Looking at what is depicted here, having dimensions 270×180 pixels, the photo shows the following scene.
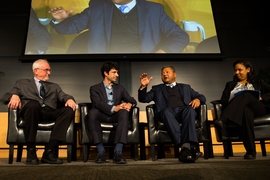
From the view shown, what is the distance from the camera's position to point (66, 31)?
432 cm

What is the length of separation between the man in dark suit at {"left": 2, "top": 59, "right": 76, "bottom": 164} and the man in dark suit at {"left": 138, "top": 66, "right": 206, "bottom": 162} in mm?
843

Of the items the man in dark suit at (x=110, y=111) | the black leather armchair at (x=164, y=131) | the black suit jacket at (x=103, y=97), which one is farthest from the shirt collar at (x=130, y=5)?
the black leather armchair at (x=164, y=131)

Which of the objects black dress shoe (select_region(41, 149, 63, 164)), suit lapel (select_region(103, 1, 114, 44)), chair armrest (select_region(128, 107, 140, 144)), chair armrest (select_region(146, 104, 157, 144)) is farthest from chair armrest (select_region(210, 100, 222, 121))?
suit lapel (select_region(103, 1, 114, 44))

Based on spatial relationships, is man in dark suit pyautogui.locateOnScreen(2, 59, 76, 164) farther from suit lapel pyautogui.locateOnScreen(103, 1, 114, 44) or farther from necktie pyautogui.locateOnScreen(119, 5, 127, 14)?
necktie pyautogui.locateOnScreen(119, 5, 127, 14)

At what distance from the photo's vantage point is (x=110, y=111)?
9.62 feet

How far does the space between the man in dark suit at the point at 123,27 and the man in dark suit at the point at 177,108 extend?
1.11 metres

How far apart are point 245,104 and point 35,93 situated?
2.03 metres

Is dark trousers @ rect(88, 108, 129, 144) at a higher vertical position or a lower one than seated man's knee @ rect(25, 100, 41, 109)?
lower

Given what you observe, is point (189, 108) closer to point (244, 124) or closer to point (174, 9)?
point (244, 124)

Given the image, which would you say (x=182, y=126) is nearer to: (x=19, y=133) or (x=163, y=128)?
(x=163, y=128)

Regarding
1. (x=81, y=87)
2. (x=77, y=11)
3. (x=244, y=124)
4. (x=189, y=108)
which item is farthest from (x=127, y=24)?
(x=244, y=124)

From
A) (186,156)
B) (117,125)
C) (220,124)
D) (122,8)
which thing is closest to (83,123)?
(117,125)

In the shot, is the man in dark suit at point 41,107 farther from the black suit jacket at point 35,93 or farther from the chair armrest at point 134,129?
the chair armrest at point 134,129

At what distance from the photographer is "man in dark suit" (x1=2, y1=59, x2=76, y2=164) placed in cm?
259
